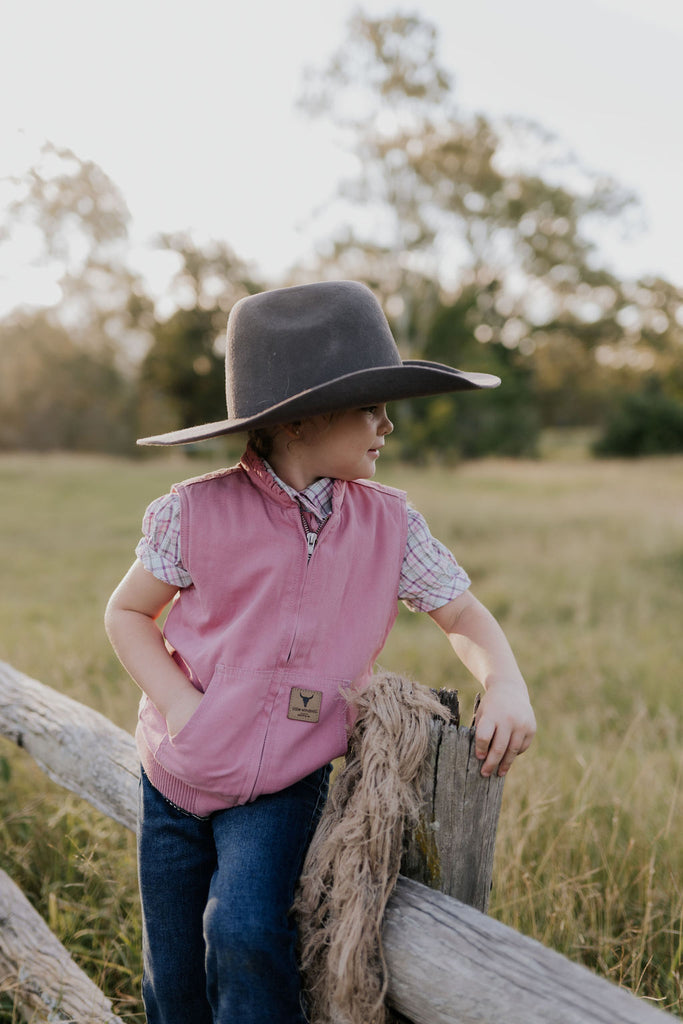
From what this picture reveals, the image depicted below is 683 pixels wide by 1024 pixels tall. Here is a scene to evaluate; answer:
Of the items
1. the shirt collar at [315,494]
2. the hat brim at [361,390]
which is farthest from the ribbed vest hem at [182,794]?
the hat brim at [361,390]

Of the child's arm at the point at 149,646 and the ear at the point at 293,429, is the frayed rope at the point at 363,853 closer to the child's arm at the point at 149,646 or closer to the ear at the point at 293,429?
the child's arm at the point at 149,646

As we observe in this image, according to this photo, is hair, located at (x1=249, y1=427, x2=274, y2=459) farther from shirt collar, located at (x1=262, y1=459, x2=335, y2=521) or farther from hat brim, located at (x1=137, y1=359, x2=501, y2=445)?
hat brim, located at (x1=137, y1=359, x2=501, y2=445)

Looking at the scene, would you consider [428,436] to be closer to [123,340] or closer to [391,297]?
[391,297]

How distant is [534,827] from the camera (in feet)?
8.90

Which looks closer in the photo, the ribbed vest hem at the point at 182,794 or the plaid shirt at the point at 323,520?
the ribbed vest hem at the point at 182,794

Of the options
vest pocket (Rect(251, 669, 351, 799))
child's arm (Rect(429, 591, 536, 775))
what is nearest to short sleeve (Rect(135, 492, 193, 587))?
vest pocket (Rect(251, 669, 351, 799))

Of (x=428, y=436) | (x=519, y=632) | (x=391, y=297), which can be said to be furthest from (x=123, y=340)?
(x=519, y=632)

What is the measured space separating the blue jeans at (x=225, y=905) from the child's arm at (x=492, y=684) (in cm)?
42

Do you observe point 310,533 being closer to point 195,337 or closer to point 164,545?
point 164,545

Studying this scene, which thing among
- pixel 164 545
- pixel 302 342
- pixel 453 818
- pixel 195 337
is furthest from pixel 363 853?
pixel 195 337

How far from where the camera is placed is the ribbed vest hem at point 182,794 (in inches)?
66.7

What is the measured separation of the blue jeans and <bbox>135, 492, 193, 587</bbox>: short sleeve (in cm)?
48

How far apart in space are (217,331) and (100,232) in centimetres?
2451

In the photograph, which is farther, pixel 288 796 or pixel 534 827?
pixel 534 827
